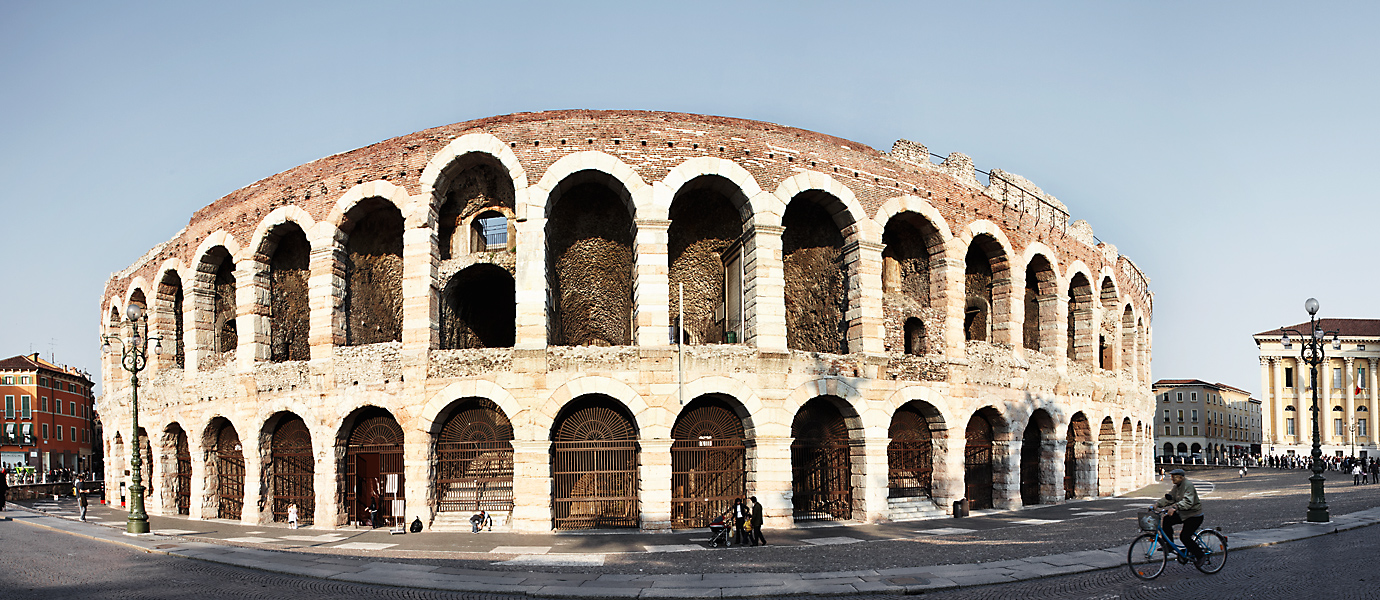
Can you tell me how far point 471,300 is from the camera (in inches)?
1115

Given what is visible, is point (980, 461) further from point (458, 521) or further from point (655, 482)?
point (458, 521)

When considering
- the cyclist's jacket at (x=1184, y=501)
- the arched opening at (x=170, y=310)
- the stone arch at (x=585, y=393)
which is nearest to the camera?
the cyclist's jacket at (x=1184, y=501)

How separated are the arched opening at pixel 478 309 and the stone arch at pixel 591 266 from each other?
5.24 ft

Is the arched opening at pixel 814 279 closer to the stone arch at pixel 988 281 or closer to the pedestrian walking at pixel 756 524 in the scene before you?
the stone arch at pixel 988 281

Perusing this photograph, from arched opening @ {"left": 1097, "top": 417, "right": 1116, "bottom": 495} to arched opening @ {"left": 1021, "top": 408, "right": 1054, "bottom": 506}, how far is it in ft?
15.5

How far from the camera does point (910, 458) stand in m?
26.4

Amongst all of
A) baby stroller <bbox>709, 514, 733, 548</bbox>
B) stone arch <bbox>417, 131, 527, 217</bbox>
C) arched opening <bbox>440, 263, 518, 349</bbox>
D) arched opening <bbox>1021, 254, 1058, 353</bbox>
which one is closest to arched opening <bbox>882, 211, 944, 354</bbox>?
arched opening <bbox>1021, 254, 1058, 353</bbox>

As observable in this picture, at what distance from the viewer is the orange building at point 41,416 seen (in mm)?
73062

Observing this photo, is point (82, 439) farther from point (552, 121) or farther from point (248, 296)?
point (552, 121)

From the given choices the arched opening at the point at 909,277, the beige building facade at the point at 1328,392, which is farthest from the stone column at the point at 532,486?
the beige building facade at the point at 1328,392

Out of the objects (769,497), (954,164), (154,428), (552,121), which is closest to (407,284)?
(552,121)

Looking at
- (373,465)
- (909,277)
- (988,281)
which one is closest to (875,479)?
(909,277)

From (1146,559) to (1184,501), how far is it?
1.05 m

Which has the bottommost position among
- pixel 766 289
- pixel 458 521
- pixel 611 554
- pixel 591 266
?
pixel 458 521
